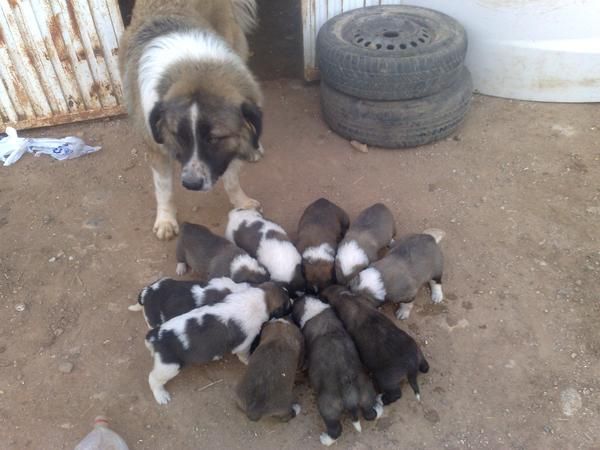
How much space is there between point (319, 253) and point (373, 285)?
453 mm

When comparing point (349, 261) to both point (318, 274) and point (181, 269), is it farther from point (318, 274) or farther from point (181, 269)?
point (181, 269)

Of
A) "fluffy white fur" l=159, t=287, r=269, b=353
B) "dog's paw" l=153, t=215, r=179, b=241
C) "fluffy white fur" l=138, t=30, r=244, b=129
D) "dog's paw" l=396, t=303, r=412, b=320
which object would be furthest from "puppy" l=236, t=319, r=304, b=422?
"fluffy white fur" l=138, t=30, r=244, b=129

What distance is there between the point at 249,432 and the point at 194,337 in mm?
603

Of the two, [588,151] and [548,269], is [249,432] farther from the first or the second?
[588,151]

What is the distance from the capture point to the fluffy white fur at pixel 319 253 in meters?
3.51

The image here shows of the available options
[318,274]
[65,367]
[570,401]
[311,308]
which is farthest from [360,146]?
[65,367]

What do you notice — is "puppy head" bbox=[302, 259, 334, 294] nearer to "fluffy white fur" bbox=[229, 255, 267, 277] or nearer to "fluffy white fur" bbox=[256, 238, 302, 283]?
"fluffy white fur" bbox=[256, 238, 302, 283]

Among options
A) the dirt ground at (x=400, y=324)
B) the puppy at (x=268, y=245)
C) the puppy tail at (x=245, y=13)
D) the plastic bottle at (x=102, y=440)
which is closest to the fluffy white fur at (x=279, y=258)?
the puppy at (x=268, y=245)

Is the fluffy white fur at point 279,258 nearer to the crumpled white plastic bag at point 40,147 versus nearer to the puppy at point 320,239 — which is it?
the puppy at point 320,239

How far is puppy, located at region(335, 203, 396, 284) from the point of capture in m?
3.44

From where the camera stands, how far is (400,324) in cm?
335

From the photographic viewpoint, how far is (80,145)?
16.7 ft

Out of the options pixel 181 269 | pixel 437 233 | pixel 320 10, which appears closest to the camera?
pixel 181 269

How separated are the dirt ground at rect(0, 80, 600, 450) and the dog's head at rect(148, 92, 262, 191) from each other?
92 cm
